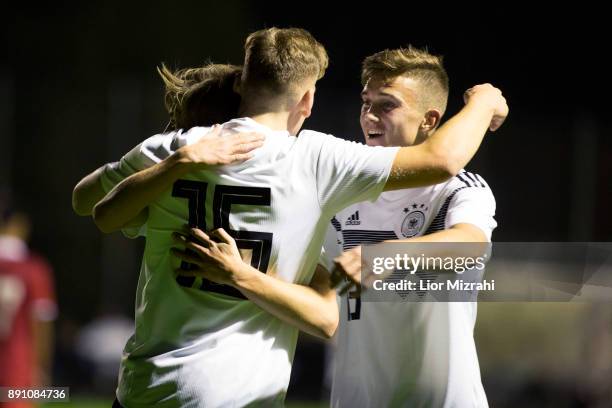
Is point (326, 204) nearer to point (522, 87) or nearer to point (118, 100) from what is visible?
point (118, 100)

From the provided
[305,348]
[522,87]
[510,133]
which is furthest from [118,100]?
[522,87]

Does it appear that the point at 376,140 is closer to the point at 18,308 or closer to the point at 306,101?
the point at 306,101

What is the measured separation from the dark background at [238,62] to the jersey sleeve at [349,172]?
9675mm

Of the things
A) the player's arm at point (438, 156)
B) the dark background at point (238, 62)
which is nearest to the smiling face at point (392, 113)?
the player's arm at point (438, 156)

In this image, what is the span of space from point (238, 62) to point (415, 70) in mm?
14788

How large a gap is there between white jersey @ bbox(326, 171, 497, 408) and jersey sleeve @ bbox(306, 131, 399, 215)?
49cm

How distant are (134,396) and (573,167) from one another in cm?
1195

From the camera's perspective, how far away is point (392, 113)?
404 centimetres

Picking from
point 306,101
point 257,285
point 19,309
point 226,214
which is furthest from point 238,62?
point 257,285

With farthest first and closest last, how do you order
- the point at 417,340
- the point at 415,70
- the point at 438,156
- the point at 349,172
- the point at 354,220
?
the point at 415,70 < the point at 354,220 < the point at 417,340 < the point at 349,172 < the point at 438,156

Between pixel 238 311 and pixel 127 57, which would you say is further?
pixel 127 57

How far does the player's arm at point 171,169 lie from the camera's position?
A: 125 inches

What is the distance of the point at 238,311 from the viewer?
3.26m

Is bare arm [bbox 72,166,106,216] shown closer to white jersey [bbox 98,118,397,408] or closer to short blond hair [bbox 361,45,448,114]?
white jersey [bbox 98,118,397,408]
